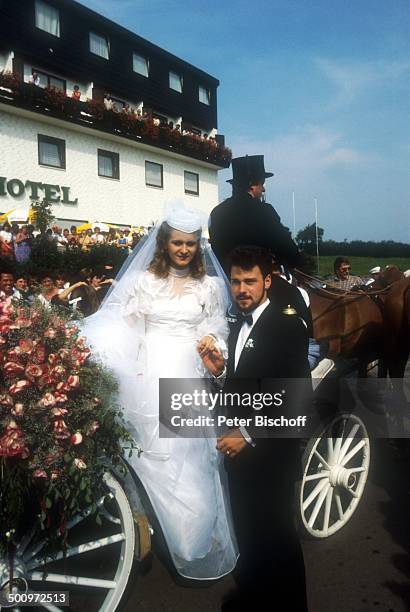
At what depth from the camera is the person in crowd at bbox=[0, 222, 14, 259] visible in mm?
7746

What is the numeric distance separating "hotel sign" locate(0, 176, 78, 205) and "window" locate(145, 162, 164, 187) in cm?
387

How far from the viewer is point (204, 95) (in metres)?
28.4

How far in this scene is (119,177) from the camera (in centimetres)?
2205

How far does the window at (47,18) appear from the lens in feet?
66.7

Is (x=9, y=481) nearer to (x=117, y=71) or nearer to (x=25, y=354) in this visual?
(x=25, y=354)

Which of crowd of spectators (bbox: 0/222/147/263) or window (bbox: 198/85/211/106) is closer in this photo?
crowd of spectators (bbox: 0/222/147/263)

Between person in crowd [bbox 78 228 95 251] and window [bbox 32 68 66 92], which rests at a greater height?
window [bbox 32 68 66 92]

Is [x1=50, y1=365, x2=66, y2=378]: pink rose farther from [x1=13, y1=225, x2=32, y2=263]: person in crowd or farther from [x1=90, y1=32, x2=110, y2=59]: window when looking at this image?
[x1=90, y1=32, x2=110, y2=59]: window

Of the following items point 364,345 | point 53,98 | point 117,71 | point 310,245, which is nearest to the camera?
point 364,345

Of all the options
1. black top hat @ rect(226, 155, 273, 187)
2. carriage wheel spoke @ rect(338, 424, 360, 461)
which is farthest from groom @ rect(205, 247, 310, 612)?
black top hat @ rect(226, 155, 273, 187)

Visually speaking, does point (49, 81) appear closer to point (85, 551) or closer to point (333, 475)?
point (333, 475)

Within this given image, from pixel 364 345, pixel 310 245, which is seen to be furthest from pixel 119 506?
pixel 310 245

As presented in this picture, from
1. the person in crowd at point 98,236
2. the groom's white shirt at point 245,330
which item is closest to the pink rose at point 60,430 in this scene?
the groom's white shirt at point 245,330

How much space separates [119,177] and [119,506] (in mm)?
20916
